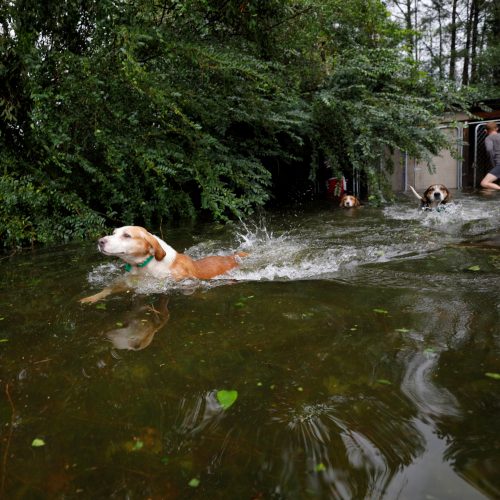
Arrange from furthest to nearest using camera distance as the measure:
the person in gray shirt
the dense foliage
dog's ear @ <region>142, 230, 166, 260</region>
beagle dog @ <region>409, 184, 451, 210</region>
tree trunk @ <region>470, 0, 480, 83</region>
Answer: tree trunk @ <region>470, 0, 480, 83</region> → the person in gray shirt → beagle dog @ <region>409, 184, 451, 210</region> → the dense foliage → dog's ear @ <region>142, 230, 166, 260</region>

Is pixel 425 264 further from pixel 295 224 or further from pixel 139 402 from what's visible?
pixel 295 224

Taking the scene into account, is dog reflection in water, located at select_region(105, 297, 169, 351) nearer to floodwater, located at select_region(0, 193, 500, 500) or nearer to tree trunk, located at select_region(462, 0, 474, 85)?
floodwater, located at select_region(0, 193, 500, 500)

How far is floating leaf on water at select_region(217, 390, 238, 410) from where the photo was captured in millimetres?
2312

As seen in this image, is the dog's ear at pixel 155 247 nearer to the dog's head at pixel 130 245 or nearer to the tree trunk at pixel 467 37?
the dog's head at pixel 130 245

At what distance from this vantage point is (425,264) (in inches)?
206

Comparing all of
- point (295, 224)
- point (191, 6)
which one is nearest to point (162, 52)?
point (191, 6)

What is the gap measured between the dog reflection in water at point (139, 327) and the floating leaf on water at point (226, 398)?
903 mm

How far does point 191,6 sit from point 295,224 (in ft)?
14.7

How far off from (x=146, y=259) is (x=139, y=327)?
1.53m

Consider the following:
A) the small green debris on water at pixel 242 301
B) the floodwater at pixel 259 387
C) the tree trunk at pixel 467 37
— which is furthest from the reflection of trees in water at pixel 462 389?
the tree trunk at pixel 467 37

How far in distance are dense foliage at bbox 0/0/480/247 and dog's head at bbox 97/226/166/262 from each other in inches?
101

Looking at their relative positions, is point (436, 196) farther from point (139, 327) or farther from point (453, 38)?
point (453, 38)

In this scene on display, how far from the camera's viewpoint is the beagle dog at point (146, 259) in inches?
188

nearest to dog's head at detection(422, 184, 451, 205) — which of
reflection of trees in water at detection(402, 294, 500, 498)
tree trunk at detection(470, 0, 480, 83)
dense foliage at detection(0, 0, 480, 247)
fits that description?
dense foliage at detection(0, 0, 480, 247)
